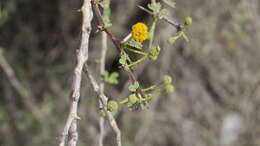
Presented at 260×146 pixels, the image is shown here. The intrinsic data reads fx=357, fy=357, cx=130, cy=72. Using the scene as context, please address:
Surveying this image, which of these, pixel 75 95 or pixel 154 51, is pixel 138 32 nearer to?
pixel 154 51

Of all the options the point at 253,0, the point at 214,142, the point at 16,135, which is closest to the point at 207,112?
the point at 214,142

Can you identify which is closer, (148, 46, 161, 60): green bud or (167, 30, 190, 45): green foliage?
(148, 46, 161, 60): green bud

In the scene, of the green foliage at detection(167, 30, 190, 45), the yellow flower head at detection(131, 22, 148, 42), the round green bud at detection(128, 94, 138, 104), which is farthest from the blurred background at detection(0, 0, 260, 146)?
the round green bud at detection(128, 94, 138, 104)

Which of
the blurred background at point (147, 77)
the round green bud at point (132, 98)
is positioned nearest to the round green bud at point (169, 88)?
the round green bud at point (132, 98)

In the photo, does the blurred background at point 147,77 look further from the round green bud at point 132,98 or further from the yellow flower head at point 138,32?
the round green bud at point 132,98

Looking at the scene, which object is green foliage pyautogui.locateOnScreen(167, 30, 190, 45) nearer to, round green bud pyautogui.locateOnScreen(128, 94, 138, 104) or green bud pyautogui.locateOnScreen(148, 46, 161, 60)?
green bud pyautogui.locateOnScreen(148, 46, 161, 60)

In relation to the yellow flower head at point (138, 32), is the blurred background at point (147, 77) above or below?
above

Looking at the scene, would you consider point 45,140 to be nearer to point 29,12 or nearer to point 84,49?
point 29,12

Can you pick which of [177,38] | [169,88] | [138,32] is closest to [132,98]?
[169,88]
